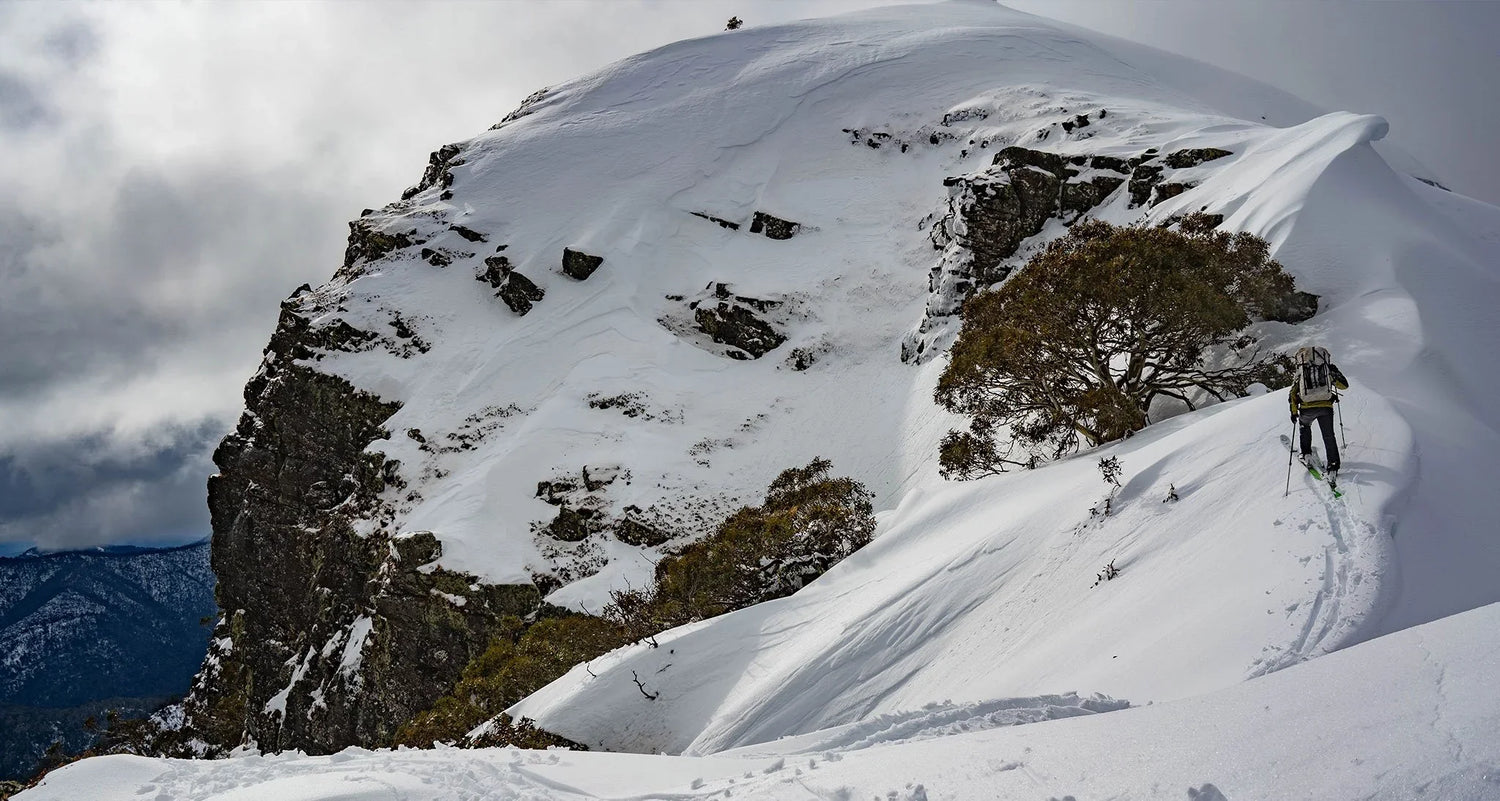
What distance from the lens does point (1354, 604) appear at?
6742 mm

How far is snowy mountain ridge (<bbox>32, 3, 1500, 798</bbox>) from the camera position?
333 inches

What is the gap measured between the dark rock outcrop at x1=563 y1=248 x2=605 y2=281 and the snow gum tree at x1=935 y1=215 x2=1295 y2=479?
2634cm

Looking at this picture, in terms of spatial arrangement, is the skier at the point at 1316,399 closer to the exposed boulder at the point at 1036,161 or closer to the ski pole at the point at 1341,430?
the ski pole at the point at 1341,430

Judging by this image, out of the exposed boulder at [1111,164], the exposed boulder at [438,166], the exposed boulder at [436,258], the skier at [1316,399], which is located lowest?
the skier at [1316,399]

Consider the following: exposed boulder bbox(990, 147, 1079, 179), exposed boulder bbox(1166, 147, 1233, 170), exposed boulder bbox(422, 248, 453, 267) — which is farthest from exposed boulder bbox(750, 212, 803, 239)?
exposed boulder bbox(1166, 147, 1233, 170)

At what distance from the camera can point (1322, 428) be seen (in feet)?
30.1

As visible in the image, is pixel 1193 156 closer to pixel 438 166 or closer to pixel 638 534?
pixel 638 534

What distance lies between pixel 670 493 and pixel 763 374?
27.2 feet

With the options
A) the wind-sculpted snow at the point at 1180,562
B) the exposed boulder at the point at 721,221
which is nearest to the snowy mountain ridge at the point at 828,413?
the wind-sculpted snow at the point at 1180,562

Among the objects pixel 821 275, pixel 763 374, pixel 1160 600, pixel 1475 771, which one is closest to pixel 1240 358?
pixel 1160 600

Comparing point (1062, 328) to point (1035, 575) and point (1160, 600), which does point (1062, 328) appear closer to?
point (1035, 575)

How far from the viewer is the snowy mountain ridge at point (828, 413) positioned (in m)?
Answer: 8.45

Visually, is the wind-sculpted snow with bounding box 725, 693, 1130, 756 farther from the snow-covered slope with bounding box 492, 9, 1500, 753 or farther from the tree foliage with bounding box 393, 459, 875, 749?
the tree foliage with bounding box 393, 459, 875, 749

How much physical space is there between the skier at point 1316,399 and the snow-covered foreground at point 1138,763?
4.53 meters
